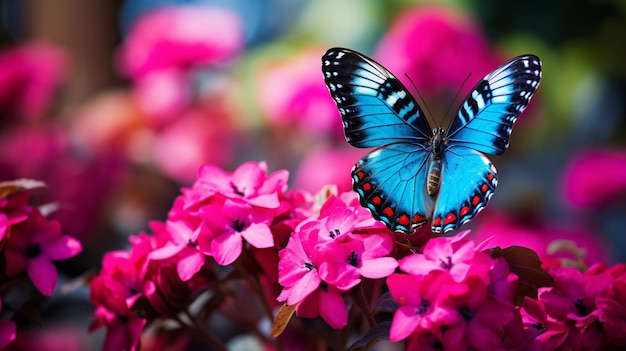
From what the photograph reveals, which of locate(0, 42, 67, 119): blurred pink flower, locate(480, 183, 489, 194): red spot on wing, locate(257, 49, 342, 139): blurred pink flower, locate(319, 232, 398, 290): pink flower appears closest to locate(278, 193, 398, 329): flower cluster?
locate(319, 232, 398, 290): pink flower

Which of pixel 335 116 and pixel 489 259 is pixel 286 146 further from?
pixel 489 259

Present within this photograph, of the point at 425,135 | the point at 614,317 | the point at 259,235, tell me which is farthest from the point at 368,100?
the point at 614,317

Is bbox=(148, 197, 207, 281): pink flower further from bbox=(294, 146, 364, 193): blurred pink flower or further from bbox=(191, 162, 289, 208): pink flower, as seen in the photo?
bbox=(294, 146, 364, 193): blurred pink flower

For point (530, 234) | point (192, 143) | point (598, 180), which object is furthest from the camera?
point (192, 143)

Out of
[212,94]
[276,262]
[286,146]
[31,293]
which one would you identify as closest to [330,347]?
[276,262]

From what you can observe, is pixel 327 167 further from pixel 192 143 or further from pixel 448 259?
pixel 448 259

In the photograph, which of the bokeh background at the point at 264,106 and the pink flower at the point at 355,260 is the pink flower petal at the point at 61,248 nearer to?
the pink flower at the point at 355,260
